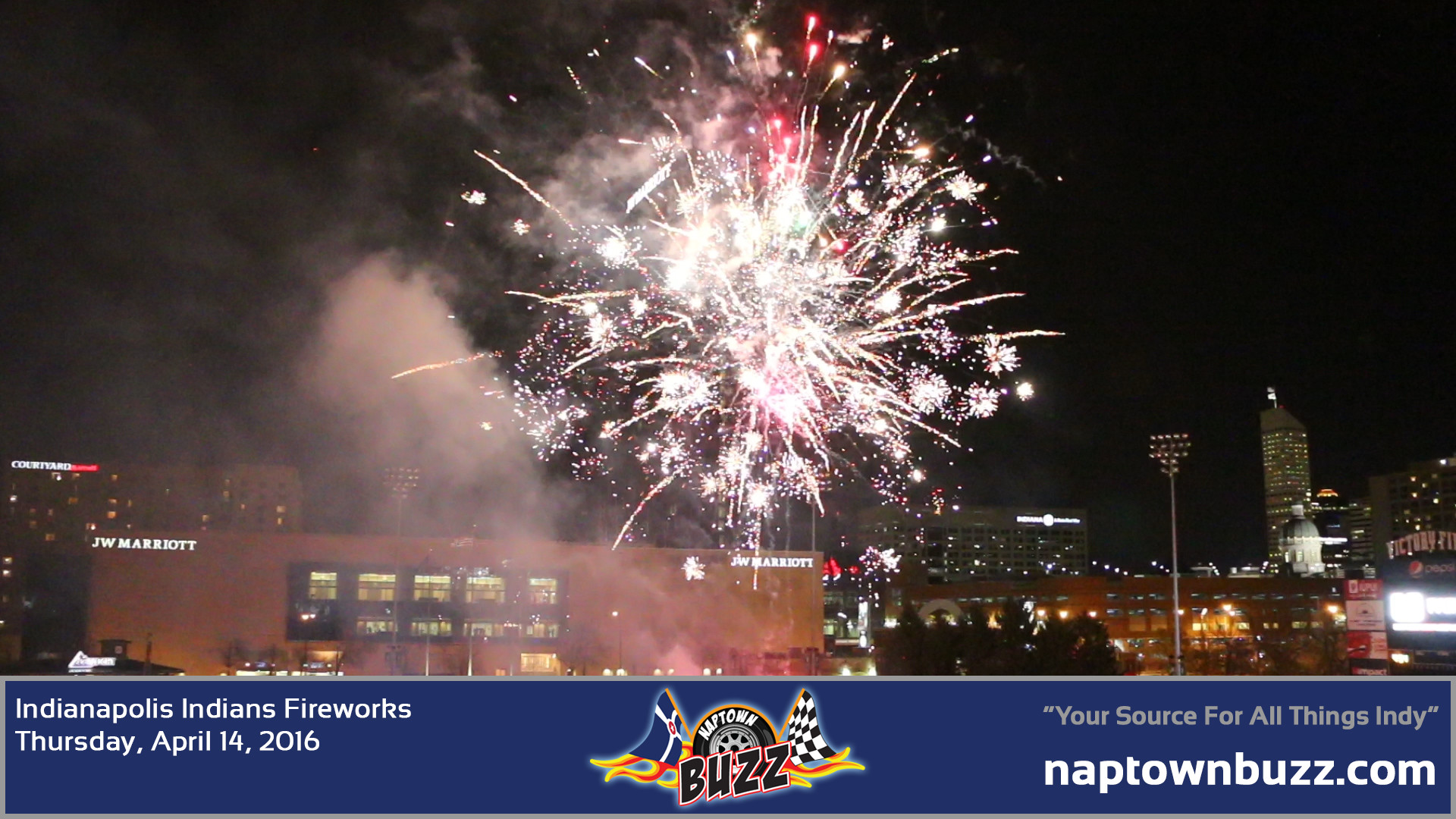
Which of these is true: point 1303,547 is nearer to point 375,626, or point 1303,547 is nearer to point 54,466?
point 375,626

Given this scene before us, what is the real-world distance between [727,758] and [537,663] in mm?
35913

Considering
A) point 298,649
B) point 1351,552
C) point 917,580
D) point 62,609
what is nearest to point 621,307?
point 298,649

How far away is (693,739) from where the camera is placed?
9367 mm

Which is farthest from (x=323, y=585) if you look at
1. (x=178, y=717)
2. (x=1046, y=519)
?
(x=1046, y=519)

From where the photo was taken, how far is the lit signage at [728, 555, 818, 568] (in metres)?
48.2

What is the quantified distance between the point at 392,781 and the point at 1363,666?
1941cm

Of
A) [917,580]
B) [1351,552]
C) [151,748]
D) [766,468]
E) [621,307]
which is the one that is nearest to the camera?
[151,748]

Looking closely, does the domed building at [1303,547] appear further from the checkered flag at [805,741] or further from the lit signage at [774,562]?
the checkered flag at [805,741]

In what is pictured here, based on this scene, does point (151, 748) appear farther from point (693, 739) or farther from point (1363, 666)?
point (1363, 666)

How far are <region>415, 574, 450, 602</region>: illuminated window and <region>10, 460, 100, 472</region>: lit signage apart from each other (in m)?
27.6

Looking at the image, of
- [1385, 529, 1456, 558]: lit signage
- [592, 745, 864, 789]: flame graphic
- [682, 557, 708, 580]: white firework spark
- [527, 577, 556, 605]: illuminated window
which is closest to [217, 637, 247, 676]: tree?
[527, 577, 556, 605]: illuminated window

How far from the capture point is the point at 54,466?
2445 inches

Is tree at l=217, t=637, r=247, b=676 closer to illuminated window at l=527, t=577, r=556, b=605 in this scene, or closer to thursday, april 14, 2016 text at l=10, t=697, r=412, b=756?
illuminated window at l=527, t=577, r=556, b=605

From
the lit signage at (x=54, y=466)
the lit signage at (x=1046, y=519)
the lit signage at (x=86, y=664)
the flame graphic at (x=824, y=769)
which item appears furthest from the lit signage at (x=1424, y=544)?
the lit signage at (x=1046, y=519)
